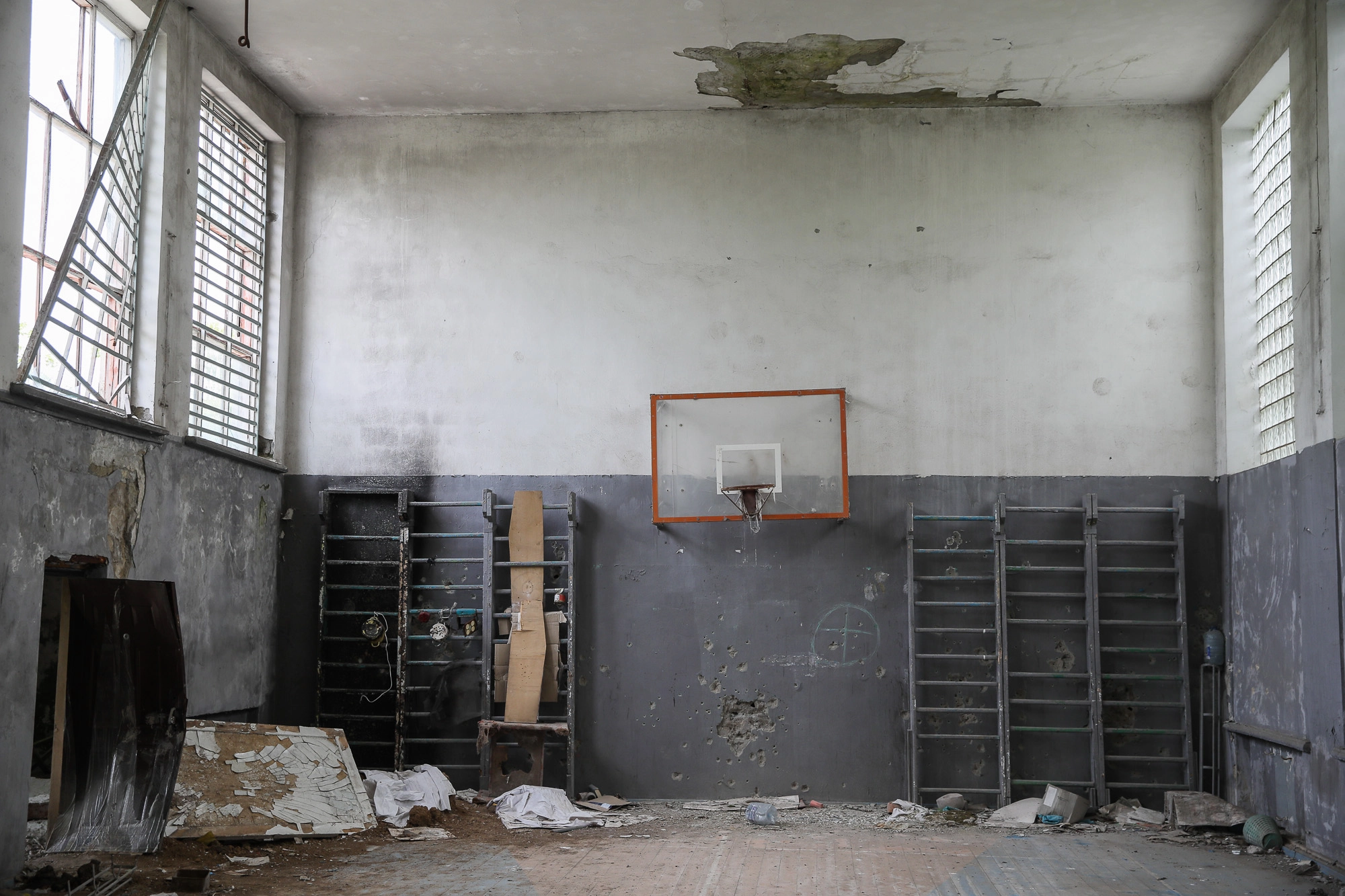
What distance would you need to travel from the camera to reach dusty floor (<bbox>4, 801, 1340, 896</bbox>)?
Answer: 17.3 ft

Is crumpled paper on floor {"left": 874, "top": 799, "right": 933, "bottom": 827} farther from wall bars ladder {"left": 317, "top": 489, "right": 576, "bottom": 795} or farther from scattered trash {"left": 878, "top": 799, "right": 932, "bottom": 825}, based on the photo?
wall bars ladder {"left": 317, "top": 489, "right": 576, "bottom": 795}

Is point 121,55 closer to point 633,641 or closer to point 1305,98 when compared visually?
point 633,641

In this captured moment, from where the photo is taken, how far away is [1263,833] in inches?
244

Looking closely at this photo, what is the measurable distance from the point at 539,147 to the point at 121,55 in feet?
9.05

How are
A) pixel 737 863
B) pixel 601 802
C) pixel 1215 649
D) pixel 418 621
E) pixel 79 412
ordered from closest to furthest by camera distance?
pixel 79 412 < pixel 737 863 < pixel 1215 649 < pixel 601 802 < pixel 418 621

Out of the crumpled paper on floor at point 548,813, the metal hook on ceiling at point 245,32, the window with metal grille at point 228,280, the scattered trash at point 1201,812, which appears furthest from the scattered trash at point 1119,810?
the metal hook on ceiling at point 245,32

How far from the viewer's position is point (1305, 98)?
20.3 ft

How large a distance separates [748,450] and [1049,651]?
2.35 m

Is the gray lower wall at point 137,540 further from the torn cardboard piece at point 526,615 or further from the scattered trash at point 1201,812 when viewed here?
the scattered trash at point 1201,812

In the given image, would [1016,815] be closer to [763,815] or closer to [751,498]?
[763,815]

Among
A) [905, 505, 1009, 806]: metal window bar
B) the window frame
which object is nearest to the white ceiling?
the window frame

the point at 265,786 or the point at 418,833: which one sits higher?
the point at 265,786

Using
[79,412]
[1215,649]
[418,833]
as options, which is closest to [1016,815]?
[1215,649]

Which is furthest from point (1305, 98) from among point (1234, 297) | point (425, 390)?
point (425, 390)
